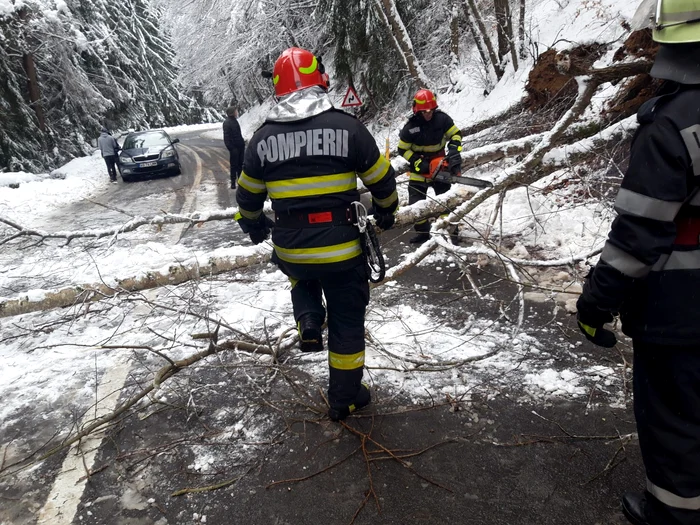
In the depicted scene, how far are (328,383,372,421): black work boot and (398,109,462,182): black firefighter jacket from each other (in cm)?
346

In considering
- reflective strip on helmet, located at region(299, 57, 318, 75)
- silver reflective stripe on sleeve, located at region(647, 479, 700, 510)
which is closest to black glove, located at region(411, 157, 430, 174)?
reflective strip on helmet, located at region(299, 57, 318, 75)

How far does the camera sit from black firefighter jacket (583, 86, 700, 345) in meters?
1.36

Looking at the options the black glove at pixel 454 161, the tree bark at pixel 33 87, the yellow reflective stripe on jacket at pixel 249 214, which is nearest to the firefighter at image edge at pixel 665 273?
the yellow reflective stripe on jacket at pixel 249 214

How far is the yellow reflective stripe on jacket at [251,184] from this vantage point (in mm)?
2500

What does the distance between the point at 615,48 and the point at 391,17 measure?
4.89 m

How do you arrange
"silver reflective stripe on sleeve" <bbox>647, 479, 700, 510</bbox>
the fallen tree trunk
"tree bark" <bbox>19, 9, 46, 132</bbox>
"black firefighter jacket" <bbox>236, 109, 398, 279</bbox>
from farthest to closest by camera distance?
"tree bark" <bbox>19, 9, 46, 132</bbox>
the fallen tree trunk
"black firefighter jacket" <bbox>236, 109, 398, 279</bbox>
"silver reflective stripe on sleeve" <bbox>647, 479, 700, 510</bbox>

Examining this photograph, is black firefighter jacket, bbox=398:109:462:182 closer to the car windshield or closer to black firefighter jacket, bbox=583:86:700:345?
black firefighter jacket, bbox=583:86:700:345

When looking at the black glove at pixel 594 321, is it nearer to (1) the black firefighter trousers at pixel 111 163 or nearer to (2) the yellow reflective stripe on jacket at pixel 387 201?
(2) the yellow reflective stripe on jacket at pixel 387 201

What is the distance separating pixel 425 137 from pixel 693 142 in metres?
4.38

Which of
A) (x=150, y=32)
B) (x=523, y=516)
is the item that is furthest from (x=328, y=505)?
(x=150, y=32)

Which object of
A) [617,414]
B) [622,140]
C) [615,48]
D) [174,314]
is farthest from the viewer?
[615,48]

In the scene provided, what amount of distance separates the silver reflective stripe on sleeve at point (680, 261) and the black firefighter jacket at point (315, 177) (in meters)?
1.40

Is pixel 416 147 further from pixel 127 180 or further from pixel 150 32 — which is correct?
pixel 150 32

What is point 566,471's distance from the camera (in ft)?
7.01
